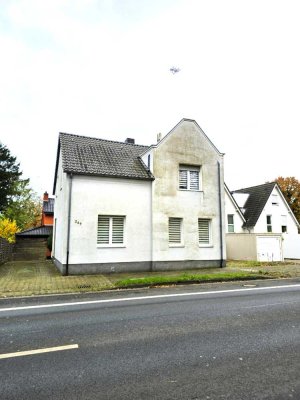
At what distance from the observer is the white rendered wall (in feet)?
48.6

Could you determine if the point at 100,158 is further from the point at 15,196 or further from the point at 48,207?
the point at 15,196

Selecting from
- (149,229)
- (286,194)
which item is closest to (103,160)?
(149,229)

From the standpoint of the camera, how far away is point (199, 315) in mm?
6820

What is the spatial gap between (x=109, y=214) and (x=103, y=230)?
2.98ft

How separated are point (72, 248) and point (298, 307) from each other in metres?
10.3

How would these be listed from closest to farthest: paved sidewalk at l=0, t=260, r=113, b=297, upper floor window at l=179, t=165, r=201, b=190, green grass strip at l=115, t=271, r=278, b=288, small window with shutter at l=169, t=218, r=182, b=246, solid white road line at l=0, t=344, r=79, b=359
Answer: solid white road line at l=0, t=344, r=79, b=359, paved sidewalk at l=0, t=260, r=113, b=297, green grass strip at l=115, t=271, r=278, b=288, small window with shutter at l=169, t=218, r=182, b=246, upper floor window at l=179, t=165, r=201, b=190

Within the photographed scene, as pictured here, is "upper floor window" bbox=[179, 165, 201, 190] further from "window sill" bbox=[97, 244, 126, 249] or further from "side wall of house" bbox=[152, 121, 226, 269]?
"window sill" bbox=[97, 244, 126, 249]

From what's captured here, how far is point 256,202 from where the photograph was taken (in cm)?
3334

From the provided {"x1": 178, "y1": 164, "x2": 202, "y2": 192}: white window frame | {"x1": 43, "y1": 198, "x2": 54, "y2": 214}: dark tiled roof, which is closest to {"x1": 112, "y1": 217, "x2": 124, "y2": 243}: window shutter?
{"x1": 178, "y1": 164, "x2": 202, "y2": 192}: white window frame

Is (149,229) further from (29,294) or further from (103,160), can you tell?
(29,294)

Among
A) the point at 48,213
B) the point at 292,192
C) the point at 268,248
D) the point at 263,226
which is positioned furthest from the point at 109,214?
the point at 292,192

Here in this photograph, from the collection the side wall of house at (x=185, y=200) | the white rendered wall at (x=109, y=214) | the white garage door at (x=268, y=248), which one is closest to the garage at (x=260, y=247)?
the white garage door at (x=268, y=248)

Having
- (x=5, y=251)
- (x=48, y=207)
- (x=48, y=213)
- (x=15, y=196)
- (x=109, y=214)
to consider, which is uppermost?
(x=15, y=196)

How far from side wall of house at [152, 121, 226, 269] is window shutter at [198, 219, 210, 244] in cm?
31
